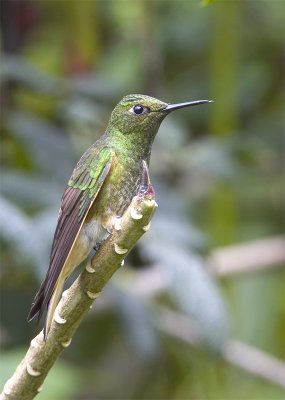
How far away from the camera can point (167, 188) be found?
3975 millimetres

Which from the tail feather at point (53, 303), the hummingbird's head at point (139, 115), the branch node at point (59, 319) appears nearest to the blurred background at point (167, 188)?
the hummingbird's head at point (139, 115)

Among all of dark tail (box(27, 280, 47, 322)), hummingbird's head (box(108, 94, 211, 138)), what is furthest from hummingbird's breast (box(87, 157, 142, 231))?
dark tail (box(27, 280, 47, 322))

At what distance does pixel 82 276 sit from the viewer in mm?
1869

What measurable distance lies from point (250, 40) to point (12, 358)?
2.68 metres

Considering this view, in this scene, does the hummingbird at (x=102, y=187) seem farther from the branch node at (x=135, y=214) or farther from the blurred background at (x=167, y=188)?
the blurred background at (x=167, y=188)

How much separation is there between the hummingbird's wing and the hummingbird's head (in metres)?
0.14

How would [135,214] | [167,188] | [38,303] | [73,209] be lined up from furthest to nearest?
[167,188] < [73,209] < [38,303] < [135,214]

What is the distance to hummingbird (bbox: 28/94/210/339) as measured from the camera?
2.06 meters

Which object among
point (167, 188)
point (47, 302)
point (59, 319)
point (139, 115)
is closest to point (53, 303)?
point (47, 302)

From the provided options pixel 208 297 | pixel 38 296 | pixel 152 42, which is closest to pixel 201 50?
pixel 152 42

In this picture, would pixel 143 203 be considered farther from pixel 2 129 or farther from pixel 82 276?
pixel 2 129

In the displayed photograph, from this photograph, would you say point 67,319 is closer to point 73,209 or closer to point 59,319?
point 59,319

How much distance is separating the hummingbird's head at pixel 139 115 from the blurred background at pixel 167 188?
0.53 meters

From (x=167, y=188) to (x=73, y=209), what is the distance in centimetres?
180
